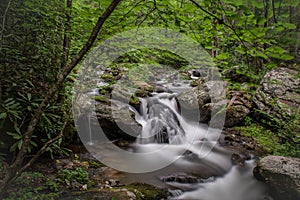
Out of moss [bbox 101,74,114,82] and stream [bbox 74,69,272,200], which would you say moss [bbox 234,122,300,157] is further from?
moss [bbox 101,74,114,82]

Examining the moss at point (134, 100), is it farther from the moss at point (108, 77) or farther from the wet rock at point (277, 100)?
the wet rock at point (277, 100)

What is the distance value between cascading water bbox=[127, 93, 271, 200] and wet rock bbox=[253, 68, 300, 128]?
1.81 metres

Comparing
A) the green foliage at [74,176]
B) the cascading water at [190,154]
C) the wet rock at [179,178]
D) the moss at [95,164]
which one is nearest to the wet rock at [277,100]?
the cascading water at [190,154]

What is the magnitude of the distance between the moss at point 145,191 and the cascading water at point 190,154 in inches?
8.8

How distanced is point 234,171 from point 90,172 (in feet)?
9.44

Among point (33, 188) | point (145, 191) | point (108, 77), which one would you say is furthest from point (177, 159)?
point (108, 77)

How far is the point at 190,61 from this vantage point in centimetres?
402

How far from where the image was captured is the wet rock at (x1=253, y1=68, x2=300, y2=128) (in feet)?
22.2

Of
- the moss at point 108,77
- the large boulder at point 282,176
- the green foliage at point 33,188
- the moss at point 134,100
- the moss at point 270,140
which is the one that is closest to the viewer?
the green foliage at point 33,188

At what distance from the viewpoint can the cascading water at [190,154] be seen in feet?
13.4

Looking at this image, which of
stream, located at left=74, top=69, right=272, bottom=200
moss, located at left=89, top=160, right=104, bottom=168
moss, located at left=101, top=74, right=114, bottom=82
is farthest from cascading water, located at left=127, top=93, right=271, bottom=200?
moss, located at left=101, top=74, right=114, bottom=82

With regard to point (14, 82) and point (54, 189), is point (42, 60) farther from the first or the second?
point (54, 189)

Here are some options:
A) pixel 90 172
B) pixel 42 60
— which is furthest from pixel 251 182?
pixel 42 60

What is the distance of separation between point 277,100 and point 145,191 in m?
5.69
